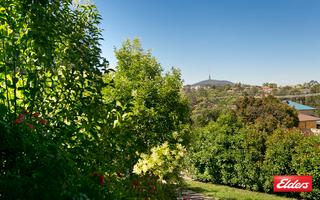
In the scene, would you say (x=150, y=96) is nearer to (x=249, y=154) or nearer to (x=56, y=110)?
(x=56, y=110)

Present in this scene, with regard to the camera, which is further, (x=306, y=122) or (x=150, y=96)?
(x=306, y=122)

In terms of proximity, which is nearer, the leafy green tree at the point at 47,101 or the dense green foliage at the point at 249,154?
the leafy green tree at the point at 47,101

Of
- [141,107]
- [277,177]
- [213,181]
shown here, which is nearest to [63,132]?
[141,107]

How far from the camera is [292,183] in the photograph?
14414 mm

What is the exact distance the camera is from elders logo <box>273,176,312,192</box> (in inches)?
543

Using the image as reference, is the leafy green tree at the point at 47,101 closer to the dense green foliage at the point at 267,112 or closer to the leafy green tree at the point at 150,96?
the leafy green tree at the point at 150,96

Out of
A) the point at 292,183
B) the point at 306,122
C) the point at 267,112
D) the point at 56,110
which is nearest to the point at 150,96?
the point at 56,110

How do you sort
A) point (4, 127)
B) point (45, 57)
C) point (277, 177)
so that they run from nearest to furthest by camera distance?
point (4, 127) → point (45, 57) → point (277, 177)

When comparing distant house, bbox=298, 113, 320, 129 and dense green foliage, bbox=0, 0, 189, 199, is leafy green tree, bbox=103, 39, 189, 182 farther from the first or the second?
distant house, bbox=298, 113, 320, 129

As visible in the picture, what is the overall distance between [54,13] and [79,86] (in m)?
0.68

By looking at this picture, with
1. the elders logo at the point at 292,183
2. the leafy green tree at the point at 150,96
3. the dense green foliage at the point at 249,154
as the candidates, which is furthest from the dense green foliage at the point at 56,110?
the dense green foliage at the point at 249,154

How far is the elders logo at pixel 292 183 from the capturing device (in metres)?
13.8

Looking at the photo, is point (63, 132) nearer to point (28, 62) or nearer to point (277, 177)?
point (28, 62)

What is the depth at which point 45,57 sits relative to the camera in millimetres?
2533
